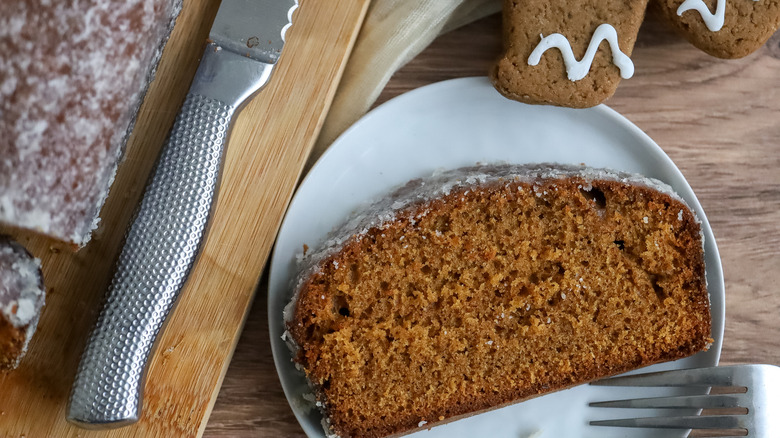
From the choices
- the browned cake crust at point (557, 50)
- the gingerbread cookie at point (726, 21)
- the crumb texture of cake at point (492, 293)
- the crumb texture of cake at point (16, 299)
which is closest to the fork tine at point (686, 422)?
the crumb texture of cake at point (492, 293)

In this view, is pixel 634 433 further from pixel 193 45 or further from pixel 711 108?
pixel 193 45

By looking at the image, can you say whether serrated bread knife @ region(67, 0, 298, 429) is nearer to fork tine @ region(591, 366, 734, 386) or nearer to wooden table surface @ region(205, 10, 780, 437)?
wooden table surface @ region(205, 10, 780, 437)

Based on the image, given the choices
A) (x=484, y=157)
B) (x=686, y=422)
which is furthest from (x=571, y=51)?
(x=686, y=422)

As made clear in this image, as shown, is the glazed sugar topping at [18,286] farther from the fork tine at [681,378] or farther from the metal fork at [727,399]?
the metal fork at [727,399]

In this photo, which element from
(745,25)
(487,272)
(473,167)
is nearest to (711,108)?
(745,25)

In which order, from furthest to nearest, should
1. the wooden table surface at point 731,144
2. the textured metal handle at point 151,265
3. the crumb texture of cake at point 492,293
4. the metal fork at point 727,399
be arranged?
the wooden table surface at point 731,144 → the metal fork at point 727,399 → the crumb texture of cake at point 492,293 → the textured metal handle at point 151,265

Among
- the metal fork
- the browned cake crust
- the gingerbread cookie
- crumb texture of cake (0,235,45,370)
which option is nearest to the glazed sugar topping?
crumb texture of cake (0,235,45,370)

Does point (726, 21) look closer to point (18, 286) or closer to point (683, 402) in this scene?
point (683, 402)

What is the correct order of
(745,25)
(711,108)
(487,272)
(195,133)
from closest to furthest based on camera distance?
(195,133), (487,272), (745,25), (711,108)
